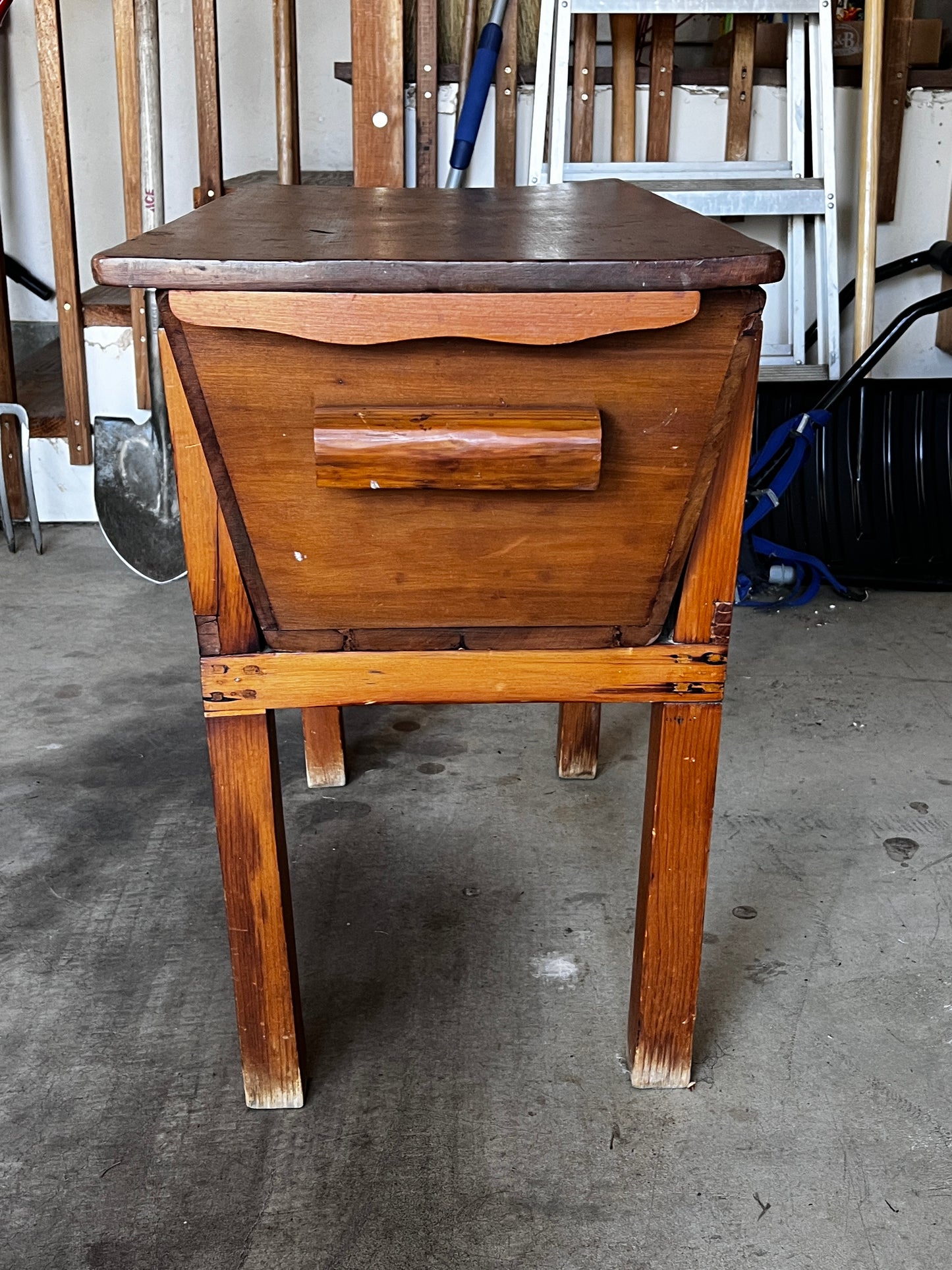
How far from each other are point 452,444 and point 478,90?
2422 mm

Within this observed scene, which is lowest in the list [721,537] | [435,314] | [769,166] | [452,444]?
[721,537]

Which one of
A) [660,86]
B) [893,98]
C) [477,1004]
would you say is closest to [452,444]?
[477,1004]

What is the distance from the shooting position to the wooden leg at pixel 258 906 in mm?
1167

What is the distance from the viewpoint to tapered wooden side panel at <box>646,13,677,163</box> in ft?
10.3

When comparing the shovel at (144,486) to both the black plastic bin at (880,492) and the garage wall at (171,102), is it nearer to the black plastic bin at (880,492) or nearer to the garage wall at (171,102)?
the garage wall at (171,102)

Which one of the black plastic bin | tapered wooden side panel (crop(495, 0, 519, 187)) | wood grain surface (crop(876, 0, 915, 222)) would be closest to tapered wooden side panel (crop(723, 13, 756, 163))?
wood grain surface (crop(876, 0, 915, 222))

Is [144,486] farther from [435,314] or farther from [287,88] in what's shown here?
[435,314]

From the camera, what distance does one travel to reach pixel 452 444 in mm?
990

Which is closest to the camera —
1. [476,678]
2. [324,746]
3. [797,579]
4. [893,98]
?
[476,678]

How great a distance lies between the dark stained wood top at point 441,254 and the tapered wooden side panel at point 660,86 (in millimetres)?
Result: 2062

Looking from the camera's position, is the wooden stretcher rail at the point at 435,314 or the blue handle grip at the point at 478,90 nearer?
the wooden stretcher rail at the point at 435,314

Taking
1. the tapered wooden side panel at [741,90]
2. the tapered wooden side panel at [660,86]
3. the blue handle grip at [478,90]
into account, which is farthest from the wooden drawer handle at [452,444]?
the tapered wooden side panel at [741,90]

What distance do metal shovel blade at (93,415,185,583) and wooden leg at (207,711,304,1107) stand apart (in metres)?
1.90

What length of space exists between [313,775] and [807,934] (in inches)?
33.8
